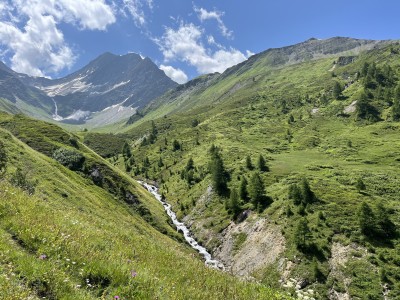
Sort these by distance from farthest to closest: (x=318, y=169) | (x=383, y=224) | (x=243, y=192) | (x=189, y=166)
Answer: (x=189, y=166)
(x=318, y=169)
(x=243, y=192)
(x=383, y=224)

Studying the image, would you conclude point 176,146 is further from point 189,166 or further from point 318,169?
point 318,169

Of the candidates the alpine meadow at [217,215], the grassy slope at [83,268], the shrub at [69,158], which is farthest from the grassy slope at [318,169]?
the grassy slope at [83,268]

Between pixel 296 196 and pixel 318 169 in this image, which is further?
pixel 318 169

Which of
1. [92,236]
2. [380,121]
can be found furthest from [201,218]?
[380,121]

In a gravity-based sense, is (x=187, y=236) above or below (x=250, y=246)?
below

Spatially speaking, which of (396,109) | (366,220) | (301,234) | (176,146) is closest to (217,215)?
(301,234)

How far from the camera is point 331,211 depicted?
72.1 metres

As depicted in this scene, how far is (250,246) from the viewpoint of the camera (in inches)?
2874

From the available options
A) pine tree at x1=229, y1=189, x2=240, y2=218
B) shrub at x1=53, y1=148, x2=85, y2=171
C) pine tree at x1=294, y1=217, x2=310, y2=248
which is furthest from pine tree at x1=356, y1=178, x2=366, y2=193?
shrub at x1=53, y1=148, x2=85, y2=171

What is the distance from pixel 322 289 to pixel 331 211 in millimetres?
21185

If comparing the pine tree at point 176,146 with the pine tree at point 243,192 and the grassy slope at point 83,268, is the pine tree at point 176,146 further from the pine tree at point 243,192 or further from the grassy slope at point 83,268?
the grassy slope at point 83,268

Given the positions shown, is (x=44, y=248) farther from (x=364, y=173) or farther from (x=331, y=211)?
(x=364, y=173)

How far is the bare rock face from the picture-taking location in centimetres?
6706

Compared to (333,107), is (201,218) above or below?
below
